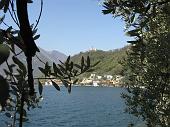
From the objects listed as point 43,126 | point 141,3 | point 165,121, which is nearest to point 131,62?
point 165,121

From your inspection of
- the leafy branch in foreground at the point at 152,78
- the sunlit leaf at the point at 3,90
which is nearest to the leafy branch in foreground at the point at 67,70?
the sunlit leaf at the point at 3,90

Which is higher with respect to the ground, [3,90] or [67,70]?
[67,70]

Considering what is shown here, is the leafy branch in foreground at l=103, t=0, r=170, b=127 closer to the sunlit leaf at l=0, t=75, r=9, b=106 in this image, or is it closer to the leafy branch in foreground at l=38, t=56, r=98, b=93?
the leafy branch in foreground at l=38, t=56, r=98, b=93

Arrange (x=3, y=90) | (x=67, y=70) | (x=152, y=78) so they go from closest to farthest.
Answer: (x=3, y=90), (x=67, y=70), (x=152, y=78)

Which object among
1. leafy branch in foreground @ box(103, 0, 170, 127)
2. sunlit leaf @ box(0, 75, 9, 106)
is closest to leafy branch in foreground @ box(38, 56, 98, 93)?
sunlit leaf @ box(0, 75, 9, 106)

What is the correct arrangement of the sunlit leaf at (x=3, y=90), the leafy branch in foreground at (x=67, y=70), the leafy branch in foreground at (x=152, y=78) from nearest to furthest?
the sunlit leaf at (x=3, y=90) → the leafy branch in foreground at (x=67, y=70) → the leafy branch in foreground at (x=152, y=78)

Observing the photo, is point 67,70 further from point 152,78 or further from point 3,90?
point 152,78

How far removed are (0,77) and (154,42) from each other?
14.0 meters

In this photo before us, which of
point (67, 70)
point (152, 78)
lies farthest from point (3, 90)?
point (152, 78)

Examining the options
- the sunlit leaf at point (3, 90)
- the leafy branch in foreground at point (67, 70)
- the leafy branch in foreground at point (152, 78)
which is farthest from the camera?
the leafy branch in foreground at point (152, 78)

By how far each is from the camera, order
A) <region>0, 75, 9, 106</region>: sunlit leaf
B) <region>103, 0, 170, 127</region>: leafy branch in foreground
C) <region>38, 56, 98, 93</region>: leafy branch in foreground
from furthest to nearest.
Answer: <region>103, 0, 170, 127</region>: leafy branch in foreground → <region>38, 56, 98, 93</region>: leafy branch in foreground → <region>0, 75, 9, 106</region>: sunlit leaf

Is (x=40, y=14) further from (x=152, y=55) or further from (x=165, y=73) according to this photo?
(x=152, y=55)

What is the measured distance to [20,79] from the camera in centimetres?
293

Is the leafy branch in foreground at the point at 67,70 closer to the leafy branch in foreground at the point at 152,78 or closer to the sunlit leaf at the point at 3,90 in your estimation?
the sunlit leaf at the point at 3,90
